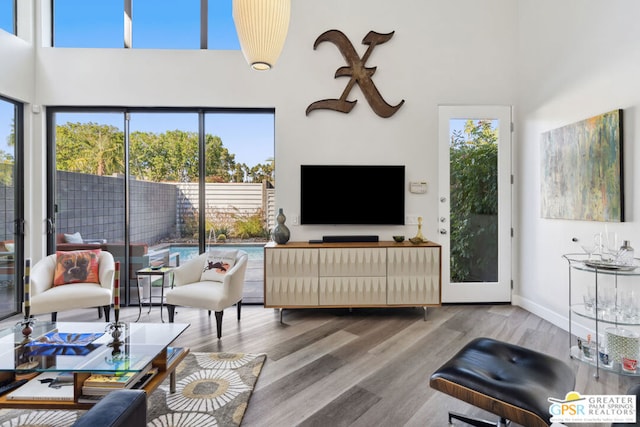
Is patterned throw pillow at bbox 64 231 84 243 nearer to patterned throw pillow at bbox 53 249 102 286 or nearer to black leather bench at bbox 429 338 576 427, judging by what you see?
patterned throw pillow at bbox 53 249 102 286

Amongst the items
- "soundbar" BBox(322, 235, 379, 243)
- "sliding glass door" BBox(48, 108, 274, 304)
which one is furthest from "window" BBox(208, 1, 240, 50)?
"soundbar" BBox(322, 235, 379, 243)

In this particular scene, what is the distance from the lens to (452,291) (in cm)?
384

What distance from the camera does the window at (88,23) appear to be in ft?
12.7

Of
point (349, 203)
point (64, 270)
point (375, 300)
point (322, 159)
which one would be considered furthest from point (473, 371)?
point (64, 270)

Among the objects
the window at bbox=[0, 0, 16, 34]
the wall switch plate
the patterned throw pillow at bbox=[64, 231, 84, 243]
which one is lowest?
the patterned throw pillow at bbox=[64, 231, 84, 243]

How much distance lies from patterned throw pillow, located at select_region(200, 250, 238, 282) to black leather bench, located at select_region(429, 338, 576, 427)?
7.89ft

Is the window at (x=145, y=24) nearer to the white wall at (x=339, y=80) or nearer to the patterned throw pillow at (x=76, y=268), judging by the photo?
the white wall at (x=339, y=80)

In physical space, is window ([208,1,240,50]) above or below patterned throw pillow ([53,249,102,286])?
above

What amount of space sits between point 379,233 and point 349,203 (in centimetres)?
52

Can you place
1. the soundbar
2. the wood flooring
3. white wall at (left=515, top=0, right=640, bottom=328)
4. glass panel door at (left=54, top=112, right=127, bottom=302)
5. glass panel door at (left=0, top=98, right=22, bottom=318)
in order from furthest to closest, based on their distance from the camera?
glass panel door at (left=54, top=112, right=127, bottom=302) < the soundbar < glass panel door at (left=0, top=98, right=22, bottom=318) < white wall at (left=515, top=0, right=640, bottom=328) < the wood flooring

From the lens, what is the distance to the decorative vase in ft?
11.5

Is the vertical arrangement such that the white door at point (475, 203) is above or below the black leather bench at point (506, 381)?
above

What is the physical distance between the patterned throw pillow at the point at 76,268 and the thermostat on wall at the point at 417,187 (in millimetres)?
3533

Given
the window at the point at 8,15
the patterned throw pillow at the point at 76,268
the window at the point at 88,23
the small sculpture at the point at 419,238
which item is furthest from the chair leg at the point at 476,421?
the window at the point at 8,15
